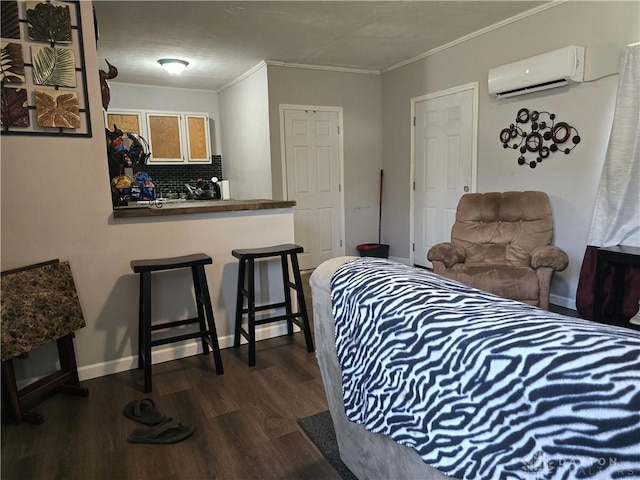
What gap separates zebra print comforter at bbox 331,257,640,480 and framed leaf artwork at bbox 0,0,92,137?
2.00 meters

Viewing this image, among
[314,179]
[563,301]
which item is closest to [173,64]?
[314,179]

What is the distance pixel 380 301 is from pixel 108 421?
1689mm

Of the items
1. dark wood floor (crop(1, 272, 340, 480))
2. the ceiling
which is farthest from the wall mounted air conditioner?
dark wood floor (crop(1, 272, 340, 480))

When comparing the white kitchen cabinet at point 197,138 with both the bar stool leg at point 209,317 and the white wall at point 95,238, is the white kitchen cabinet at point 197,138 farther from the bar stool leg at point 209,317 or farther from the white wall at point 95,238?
the bar stool leg at point 209,317

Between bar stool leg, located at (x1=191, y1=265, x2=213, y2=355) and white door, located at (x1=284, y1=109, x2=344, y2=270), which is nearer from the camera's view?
bar stool leg, located at (x1=191, y1=265, x2=213, y2=355)

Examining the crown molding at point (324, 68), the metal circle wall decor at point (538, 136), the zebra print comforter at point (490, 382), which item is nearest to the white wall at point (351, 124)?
the crown molding at point (324, 68)

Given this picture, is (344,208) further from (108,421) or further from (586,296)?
(108,421)

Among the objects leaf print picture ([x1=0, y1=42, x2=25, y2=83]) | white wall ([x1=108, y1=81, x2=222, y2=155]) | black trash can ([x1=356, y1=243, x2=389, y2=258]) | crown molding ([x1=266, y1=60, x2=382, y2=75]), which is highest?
crown molding ([x1=266, y1=60, x2=382, y2=75])

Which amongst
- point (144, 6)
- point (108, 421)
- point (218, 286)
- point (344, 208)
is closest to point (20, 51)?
point (144, 6)

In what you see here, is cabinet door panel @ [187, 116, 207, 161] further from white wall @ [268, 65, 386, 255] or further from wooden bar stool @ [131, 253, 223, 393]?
wooden bar stool @ [131, 253, 223, 393]

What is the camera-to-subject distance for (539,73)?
3.43 m

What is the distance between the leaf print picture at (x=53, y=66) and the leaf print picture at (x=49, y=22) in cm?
6

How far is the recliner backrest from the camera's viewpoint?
3.32 m

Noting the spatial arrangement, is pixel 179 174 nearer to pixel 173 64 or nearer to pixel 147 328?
pixel 173 64
